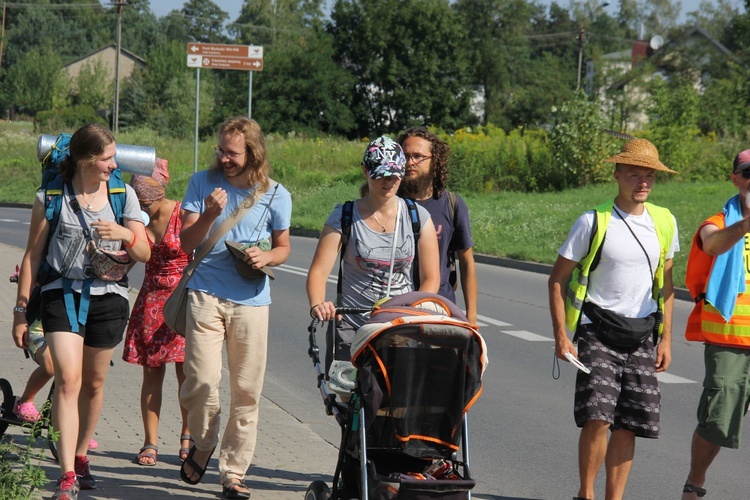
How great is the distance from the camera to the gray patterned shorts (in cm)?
→ 520

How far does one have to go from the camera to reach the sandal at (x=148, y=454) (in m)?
6.01

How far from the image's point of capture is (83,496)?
5273mm

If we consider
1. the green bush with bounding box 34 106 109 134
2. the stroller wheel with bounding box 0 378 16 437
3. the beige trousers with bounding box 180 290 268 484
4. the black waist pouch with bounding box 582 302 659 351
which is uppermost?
the black waist pouch with bounding box 582 302 659 351

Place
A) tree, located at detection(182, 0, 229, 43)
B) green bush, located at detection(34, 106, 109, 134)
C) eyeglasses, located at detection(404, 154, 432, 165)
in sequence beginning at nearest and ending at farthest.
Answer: eyeglasses, located at detection(404, 154, 432, 165)
green bush, located at detection(34, 106, 109, 134)
tree, located at detection(182, 0, 229, 43)

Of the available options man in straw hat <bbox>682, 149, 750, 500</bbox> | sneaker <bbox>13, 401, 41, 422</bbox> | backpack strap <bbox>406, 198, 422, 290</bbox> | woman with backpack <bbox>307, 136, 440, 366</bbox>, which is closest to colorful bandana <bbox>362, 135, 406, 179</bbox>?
woman with backpack <bbox>307, 136, 440, 366</bbox>

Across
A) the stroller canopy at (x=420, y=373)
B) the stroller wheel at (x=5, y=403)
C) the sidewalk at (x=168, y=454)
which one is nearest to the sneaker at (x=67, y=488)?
the sidewalk at (x=168, y=454)

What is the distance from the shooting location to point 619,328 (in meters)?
5.24

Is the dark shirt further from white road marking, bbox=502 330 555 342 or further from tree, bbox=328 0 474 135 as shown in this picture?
tree, bbox=328 0 474 135

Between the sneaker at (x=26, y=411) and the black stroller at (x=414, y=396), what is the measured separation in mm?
2616

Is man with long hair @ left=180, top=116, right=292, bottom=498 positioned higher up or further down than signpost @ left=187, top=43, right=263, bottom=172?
further down

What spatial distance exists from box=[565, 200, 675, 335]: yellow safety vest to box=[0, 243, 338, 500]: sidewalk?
5.63 feet

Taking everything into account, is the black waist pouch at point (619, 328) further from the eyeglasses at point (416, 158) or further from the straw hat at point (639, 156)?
the eyeglasses at point (416, 158)

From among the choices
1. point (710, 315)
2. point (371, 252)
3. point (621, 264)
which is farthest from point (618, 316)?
point (371, 252)

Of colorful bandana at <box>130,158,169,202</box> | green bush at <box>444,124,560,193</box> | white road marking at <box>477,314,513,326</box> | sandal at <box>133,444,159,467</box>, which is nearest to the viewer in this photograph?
sandal at <box>133,444,159,467</box>
